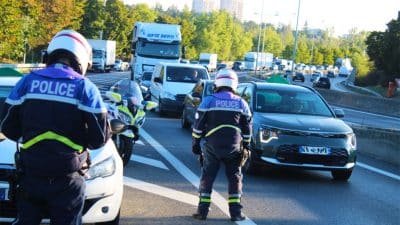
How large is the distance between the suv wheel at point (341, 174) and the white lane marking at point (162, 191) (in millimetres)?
2978

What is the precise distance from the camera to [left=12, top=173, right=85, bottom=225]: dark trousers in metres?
3.79

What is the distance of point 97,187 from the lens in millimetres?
5480

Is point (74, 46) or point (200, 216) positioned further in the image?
point (200, 216)

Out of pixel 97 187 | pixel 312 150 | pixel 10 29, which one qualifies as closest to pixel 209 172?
pixel 97 187

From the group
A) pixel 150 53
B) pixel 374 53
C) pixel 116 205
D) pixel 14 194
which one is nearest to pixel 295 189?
pixel 116 205

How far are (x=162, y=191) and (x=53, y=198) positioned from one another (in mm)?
4689

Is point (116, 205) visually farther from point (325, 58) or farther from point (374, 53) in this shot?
point (325, 58)

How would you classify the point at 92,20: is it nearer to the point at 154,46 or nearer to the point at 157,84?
the point at 154,46

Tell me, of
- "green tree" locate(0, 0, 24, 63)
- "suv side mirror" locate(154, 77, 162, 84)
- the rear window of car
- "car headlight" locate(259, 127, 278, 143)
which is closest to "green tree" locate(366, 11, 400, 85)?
"green tree" locate(0, 0, 24, 63)

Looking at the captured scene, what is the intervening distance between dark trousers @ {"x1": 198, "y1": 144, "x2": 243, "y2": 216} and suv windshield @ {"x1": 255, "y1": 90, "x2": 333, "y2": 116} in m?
3.80

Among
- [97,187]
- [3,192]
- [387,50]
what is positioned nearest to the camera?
[3,192]

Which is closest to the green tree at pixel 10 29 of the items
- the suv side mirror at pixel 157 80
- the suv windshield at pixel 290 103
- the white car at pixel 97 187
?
the suv side mirror at pixel 157 80

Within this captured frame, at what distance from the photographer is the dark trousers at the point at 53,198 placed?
12.4 feet

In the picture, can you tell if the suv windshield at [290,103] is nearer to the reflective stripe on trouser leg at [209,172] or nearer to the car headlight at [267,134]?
the car headlight at [267,134]
